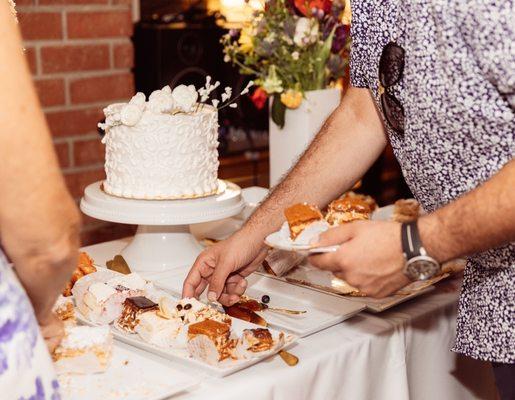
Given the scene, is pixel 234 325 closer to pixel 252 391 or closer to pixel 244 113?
pixel 252 391

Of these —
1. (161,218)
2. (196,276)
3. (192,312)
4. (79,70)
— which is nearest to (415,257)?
(192,312)

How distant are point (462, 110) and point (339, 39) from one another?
118cm

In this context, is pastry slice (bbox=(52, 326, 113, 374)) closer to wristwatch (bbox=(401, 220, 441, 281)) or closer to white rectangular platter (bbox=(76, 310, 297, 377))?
white rectangular platter (bbox=(76, 310, 297, 377))

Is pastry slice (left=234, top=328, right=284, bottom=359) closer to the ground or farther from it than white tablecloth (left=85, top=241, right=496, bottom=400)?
farther from it

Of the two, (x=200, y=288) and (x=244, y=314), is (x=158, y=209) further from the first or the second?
(x=244, y=314)

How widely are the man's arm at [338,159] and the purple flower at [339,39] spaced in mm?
759

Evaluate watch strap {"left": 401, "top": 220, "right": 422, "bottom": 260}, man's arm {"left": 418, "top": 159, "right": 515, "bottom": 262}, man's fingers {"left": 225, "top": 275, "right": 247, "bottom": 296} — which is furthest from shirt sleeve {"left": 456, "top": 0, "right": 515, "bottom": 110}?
man's fingers {"left": 225, "top": 275, "right": 247, "bottom": 296}

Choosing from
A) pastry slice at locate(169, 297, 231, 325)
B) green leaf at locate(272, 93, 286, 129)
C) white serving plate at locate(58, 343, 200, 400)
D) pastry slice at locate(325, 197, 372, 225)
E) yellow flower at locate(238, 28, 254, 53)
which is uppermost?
yellow flower at locate(238, 28, 254, 53)

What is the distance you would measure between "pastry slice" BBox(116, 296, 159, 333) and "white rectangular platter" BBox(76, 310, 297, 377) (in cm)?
1

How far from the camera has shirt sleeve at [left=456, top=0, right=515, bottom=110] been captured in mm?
1252

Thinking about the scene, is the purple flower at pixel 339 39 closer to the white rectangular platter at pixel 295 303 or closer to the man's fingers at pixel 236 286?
the white rectangular platter at pixel 295 303

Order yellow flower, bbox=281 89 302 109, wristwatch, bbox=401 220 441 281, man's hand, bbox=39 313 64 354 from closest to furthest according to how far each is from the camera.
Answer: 1. man's hand, bbox=39 313 64 354
2. wristwatch, bbox=401 220 441 281
3. yellow flower, bbox=281 89 302 109

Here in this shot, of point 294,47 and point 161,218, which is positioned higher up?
point 294,47

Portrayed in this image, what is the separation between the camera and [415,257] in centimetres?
127
